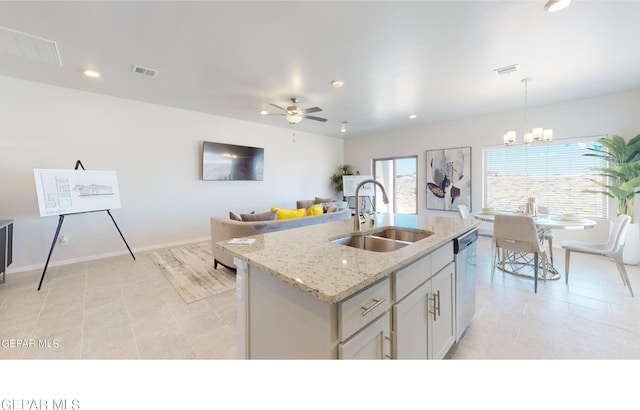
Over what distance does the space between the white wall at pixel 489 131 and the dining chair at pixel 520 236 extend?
2.70m

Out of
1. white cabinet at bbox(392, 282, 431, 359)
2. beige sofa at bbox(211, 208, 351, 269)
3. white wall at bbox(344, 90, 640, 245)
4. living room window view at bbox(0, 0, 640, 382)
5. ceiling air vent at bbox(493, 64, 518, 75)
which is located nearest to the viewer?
white cabinet at bbox(392, 282, 431, 359)

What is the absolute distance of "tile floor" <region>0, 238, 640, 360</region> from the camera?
5.99 feet

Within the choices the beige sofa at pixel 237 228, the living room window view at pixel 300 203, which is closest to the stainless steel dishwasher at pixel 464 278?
the living room window view at pixel 300 203

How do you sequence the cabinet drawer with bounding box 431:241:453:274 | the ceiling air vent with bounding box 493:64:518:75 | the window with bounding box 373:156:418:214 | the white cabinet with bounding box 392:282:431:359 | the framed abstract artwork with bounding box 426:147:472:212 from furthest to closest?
the window with bounding box 373:156:418:214, the framed abstract artwork with bounding box 426:147:472:212, the ceiling air vent with bounding box 493:64:518:75, the cabinet drawer with bounding box 431:241:453:274, the white cabinet with bounding box 392:282:431:359

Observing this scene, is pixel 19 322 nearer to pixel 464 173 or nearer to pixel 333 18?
pixel 333 18

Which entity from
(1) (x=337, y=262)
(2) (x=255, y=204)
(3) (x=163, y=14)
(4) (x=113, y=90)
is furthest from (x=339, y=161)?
(1) (x=337, y=262)

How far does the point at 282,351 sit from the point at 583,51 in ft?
13.5

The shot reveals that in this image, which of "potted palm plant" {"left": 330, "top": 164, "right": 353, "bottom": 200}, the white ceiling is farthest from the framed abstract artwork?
"potted palm plant" {"left": 330, "top": 164, "right": 353, "bottom": 200}

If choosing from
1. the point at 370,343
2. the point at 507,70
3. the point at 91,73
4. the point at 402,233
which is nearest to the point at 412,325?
the point at 370,343

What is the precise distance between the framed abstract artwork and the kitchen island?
465cm

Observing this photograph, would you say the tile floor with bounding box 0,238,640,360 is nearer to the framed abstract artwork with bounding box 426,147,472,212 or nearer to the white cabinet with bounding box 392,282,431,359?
the white cabinet with bounding box 392,282,431,359

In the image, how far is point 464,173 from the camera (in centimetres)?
557

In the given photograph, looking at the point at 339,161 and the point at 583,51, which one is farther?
the point at 339,161

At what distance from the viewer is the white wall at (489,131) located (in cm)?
397
